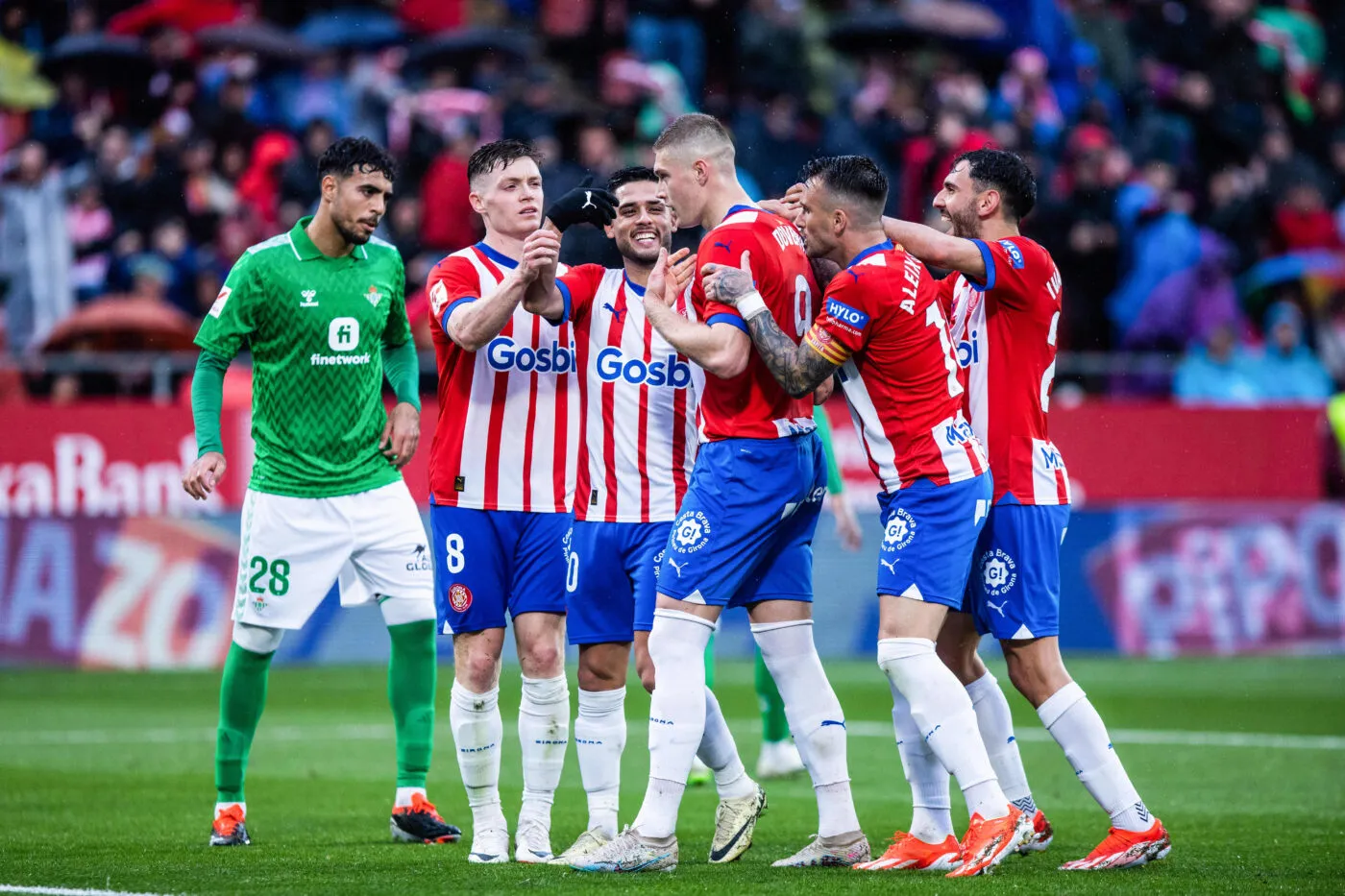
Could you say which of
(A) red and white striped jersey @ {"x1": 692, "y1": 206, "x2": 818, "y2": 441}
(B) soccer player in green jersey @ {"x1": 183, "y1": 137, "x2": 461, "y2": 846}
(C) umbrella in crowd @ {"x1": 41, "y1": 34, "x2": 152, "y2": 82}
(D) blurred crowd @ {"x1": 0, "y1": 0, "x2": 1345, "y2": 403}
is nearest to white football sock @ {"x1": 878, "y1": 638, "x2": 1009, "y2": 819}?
(A) red and white striped jersey @ {"x1": 692, "y1": 206, "x2": 818, "y2": 441}

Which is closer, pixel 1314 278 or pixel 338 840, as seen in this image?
pixel 338 840

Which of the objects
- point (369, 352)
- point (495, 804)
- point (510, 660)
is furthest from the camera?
point (510, 660)

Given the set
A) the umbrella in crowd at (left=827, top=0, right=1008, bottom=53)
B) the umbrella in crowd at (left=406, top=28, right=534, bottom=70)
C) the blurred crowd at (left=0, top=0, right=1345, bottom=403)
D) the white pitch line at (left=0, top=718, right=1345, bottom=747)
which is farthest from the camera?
the umbrella in crowd at (left=827, top=0, right=1008, bottom=53)

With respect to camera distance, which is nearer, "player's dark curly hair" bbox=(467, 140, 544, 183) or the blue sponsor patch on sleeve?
the blue sponsor patch on sleeve

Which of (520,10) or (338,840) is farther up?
(520,10)

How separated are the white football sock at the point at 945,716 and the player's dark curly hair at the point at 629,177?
2.25 m

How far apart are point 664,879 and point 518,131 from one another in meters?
13.8

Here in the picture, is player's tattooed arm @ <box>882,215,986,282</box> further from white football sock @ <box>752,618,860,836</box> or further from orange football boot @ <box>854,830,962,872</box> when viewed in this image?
orange football boot @ <box>854,830,962,872</box>

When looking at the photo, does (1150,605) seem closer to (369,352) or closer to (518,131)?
(518,131)

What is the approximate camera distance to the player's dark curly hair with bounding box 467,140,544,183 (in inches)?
312

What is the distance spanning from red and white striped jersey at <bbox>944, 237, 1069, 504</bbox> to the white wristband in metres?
1.04

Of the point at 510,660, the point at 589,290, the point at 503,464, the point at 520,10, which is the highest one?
the point at 520,10

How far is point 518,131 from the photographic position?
19.5 m

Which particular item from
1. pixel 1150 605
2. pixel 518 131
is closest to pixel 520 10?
pixel 518 131
